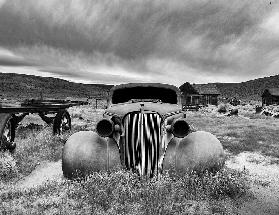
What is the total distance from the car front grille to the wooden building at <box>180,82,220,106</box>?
52797mm

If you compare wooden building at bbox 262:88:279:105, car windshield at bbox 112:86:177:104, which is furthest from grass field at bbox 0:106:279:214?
wooden building at bbox 262:88:279:105

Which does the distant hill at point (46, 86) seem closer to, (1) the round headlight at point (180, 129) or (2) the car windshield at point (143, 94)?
(2) the car windshield at point (143, 94)

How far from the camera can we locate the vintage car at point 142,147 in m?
5.05

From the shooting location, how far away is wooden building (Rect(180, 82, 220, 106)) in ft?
190

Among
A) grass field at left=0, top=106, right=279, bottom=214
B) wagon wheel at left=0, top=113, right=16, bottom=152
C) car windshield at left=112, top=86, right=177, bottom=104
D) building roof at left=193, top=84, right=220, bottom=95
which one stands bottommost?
grass field at left=0, top=106, right=279, bottom=214

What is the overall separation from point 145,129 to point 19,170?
307cm

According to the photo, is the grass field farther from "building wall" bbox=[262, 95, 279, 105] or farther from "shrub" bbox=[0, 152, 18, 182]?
"building wall" bbox=[262, 95, 279, 105]

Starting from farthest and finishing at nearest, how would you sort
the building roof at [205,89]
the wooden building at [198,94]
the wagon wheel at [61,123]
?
the building roof at [205,89] → the wooden building at [198,94] → the wagon wheel at [61,123]

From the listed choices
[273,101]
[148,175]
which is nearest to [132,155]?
[148,175]

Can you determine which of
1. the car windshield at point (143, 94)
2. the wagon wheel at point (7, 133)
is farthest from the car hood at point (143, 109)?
the wagon wheel at point (7, 133)

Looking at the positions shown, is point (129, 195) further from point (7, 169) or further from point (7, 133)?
point (7, 133)

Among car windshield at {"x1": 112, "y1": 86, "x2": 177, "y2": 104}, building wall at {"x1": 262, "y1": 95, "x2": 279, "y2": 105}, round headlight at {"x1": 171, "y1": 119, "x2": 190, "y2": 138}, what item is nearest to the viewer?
round headlight at {"x1": 171, "y1": 119, "x2": 190, "y2": 138}

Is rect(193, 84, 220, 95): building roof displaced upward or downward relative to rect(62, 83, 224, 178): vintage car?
upward

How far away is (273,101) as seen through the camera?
6419cm
